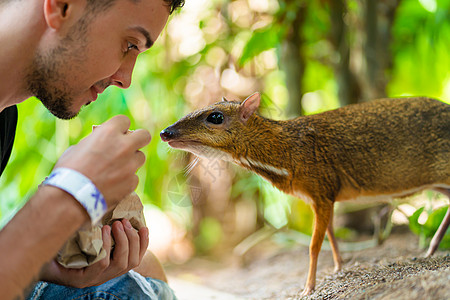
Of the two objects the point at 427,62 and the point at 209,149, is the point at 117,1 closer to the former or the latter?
the point at 209,149

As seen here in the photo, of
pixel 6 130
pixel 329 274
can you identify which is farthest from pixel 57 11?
pixel 329 274

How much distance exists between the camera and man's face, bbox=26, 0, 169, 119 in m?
1.44

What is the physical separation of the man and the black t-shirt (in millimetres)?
52

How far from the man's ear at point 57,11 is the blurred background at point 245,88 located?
146cm

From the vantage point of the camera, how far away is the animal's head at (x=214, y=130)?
201 cm

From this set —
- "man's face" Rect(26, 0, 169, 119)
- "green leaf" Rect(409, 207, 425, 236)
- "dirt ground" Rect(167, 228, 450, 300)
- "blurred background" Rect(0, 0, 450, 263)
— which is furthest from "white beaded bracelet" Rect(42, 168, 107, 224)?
"green leaf" Rect(409, 207, 425, 236)

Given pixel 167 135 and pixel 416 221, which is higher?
pixel 167 135

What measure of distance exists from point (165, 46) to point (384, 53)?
1804 millimetres

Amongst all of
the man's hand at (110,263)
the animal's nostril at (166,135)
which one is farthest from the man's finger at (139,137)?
the animal's nostril at (166,135)

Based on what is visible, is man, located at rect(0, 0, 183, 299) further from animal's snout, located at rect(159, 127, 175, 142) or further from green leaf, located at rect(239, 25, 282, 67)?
green leaf, located at rect(239, 25, 282, 67)

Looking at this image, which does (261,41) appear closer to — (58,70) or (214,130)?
(214,130)

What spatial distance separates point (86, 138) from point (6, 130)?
2.69ft

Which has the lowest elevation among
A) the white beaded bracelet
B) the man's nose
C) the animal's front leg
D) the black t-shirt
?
the animal's front leg

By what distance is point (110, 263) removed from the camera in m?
1.38
